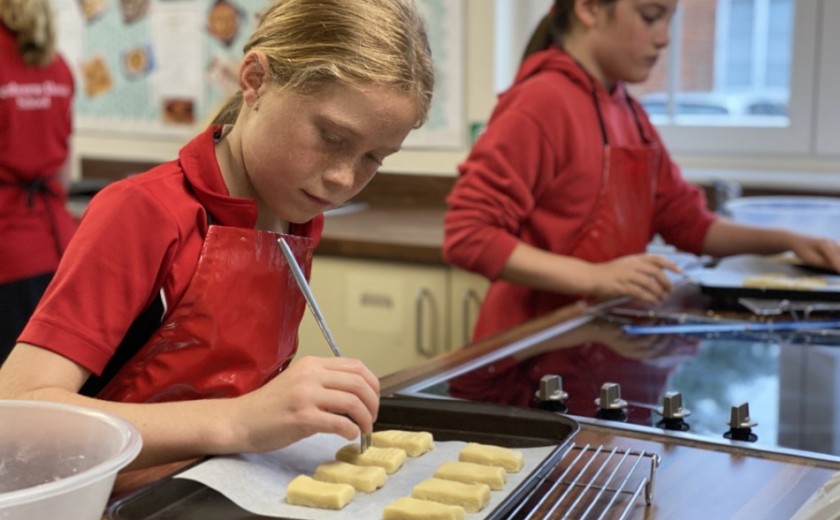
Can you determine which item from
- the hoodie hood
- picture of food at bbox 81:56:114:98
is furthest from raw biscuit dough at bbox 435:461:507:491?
picture of food at bbox 81:56:114:98

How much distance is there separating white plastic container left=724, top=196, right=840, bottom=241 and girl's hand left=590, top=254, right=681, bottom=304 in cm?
47

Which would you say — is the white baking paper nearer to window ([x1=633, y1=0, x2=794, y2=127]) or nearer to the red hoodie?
the red hoodie

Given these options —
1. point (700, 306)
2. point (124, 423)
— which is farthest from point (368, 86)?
point (700, 306)

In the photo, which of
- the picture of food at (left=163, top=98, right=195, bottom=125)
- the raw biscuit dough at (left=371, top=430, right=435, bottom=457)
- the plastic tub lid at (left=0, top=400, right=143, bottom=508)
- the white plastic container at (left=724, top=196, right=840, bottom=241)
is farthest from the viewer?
the picture of food at (left=163, top=98, right=195, bottom=125)

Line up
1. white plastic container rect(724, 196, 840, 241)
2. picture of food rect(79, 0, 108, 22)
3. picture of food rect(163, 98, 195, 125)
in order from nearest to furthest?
1. white plastic container rect(724, 196, 840, 241)
2. picture of food rect(163, 98, 195, 125)
3. picture of food rect(79, 0, 108, 22)

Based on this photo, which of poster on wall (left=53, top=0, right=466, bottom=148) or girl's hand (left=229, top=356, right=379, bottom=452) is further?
poster on wall (left=53, top=0, right=466, bottom=148)

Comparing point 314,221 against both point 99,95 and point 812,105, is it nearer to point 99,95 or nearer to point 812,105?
point 812,105

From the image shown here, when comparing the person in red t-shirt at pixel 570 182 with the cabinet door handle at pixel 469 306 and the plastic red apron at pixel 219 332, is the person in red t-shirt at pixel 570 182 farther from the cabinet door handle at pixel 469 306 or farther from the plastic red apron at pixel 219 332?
the plastic red apron at pixel 219 332

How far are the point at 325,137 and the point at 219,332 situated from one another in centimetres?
21

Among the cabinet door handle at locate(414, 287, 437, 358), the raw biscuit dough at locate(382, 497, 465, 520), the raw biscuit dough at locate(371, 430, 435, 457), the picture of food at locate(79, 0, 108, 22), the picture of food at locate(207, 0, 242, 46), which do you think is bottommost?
the cabinet door handle at locate(414, 287, 437, 358)

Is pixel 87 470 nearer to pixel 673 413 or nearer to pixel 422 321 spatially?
pixel 673 413

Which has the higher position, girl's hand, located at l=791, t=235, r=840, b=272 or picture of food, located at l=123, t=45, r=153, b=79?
picture of food, located at l=123, t=45, r=153, b=79

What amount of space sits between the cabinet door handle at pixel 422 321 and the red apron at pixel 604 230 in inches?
18.9

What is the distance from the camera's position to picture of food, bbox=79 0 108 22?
338 centimetres
